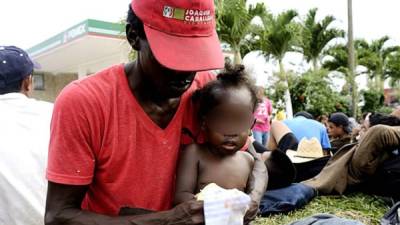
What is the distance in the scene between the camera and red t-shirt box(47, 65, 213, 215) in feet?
4.68

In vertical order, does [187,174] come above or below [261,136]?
above

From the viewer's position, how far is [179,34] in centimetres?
147

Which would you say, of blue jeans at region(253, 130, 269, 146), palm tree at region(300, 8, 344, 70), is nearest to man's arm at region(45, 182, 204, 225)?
blue jeans at region(253, 130, 269, 146)

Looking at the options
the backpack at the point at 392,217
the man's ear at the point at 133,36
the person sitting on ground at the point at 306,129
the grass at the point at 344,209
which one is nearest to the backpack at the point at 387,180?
the grass at the point at 344,209

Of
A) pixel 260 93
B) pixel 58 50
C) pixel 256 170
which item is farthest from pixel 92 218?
pixel 58 50

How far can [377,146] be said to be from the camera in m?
3.49

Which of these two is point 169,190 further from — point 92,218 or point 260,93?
point 260,93

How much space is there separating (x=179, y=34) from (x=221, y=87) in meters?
0.43

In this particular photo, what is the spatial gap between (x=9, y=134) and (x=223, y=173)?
1.20 m

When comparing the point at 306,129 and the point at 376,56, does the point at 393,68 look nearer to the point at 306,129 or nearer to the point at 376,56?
the point at 376,56

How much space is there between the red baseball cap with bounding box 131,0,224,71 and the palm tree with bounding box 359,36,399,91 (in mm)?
29358

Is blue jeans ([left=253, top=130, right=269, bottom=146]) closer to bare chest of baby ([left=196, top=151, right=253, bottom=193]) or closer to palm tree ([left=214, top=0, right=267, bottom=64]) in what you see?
palm tree ([left=214, top=0, right=267, bottom=64])

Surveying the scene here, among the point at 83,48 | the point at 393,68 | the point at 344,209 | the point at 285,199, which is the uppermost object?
the point at 83,48

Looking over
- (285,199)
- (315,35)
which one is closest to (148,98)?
(285,199)
